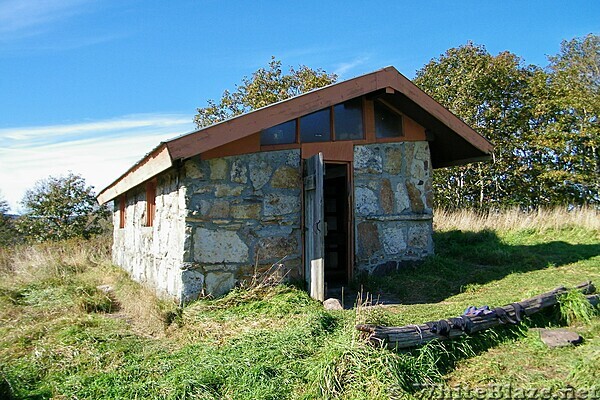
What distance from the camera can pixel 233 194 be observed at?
6.78m

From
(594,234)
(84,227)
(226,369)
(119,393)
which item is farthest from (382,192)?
(84,227)

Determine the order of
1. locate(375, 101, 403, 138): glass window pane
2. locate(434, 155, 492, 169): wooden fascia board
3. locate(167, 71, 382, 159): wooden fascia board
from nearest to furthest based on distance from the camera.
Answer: locate(167, 71, 382, 159): wooden fascia board, locate(375, 101, 403, 138): glass window pane, locate(434, 155, 492, 169): wooden fascia board

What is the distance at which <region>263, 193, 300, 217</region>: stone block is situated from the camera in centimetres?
702

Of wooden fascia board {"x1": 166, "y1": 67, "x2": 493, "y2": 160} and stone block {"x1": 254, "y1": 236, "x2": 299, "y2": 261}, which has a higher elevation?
wooden fascia board {"x1": 166, "y1": 67, "x2": 493, "y2": 160}

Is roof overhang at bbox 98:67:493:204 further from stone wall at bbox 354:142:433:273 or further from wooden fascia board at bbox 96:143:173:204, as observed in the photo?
stone wall at bbox 354:142:433:273

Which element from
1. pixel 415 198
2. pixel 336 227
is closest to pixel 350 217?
pixel 415 198

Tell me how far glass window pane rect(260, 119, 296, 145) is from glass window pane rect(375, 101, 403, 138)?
163 centimetres

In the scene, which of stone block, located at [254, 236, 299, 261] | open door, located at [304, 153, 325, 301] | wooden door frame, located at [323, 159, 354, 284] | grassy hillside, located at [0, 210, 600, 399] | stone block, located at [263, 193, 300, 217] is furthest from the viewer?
wooden door frame, located at [323, 159, 354, 284]

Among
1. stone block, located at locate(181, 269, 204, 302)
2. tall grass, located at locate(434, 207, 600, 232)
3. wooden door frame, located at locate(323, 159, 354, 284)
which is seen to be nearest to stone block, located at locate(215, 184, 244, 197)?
stone block, located at locate(181, 269, 204, 302)

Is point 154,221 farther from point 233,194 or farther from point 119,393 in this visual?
point 119,393

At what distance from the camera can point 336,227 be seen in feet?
34.0

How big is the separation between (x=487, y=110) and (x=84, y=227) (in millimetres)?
16287

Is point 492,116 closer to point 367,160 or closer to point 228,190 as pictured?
point 367,160

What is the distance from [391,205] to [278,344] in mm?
4217
